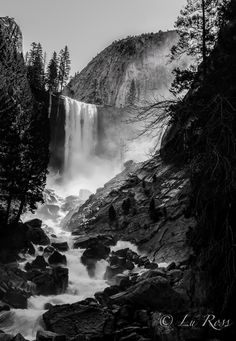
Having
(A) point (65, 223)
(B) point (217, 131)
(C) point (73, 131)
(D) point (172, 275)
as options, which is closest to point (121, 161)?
(C) point (73, 131)

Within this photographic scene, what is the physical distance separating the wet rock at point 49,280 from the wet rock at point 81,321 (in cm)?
589

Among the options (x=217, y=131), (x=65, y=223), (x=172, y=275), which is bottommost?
(x=65, y=223)

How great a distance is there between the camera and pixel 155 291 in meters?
14.4

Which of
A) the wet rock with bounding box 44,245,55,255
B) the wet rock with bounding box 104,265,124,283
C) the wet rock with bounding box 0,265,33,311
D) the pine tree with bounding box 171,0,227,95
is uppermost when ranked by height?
the pine tree with bounding box 171,0,227,95

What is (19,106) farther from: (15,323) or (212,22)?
(15,323)

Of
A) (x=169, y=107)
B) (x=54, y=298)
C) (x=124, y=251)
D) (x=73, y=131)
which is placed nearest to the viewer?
(x=169, y=107)

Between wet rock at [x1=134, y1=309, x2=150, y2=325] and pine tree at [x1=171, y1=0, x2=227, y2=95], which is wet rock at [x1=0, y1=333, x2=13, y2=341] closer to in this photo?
wet rock at [x1=134, y1=309, x2=150, y2=325]

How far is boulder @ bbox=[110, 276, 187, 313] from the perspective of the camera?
44.7 feet

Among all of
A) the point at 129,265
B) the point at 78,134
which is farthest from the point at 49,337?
the point at 78,134

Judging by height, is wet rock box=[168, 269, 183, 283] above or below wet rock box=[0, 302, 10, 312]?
above

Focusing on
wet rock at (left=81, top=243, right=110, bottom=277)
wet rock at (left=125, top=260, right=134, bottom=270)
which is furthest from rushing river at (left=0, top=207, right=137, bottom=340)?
wet rock at (left=125, top=260, right=134, bottom=270)

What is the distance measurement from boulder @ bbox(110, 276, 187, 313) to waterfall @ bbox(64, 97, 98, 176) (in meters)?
46.1

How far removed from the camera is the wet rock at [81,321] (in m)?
13.3

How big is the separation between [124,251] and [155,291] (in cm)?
1373
